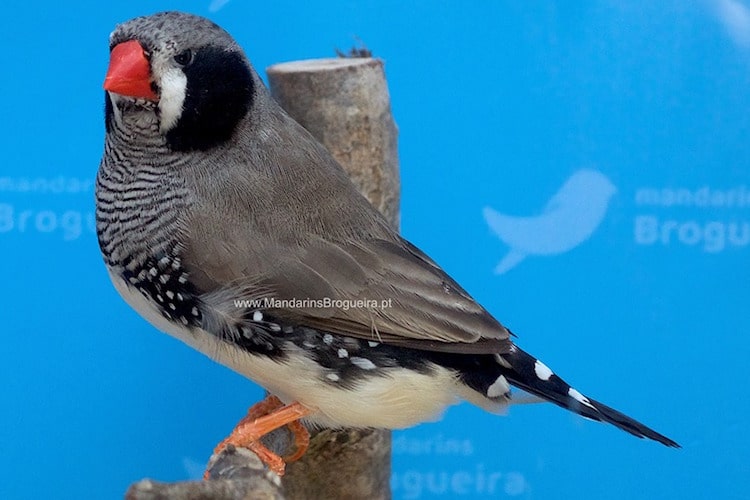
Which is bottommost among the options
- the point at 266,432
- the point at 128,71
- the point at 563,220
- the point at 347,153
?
the point at 266,432

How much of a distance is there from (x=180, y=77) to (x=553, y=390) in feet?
2.10

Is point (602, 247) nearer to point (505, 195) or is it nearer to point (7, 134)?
point (505, 195)

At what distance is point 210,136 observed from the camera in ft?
3.73

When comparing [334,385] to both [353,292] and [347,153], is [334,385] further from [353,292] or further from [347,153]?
[347,153]

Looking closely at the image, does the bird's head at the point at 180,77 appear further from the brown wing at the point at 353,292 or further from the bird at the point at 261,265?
the brown wing at the point at 353,292

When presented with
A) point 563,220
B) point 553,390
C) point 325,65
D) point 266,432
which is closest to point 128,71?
point 325,65

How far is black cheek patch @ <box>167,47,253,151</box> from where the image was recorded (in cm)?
110

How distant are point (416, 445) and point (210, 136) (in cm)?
92

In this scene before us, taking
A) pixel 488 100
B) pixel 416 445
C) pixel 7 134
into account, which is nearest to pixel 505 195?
pixel 488 100

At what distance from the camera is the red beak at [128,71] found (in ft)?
3.40

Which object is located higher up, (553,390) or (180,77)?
(180,77)

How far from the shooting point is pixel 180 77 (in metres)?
1.08

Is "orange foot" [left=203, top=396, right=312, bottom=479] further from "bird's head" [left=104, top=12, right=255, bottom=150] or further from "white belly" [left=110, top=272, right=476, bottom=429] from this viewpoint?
"bird's head" [left=104, top=12, right=255, bottom=150]

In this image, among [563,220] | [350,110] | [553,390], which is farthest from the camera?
[563,220]
